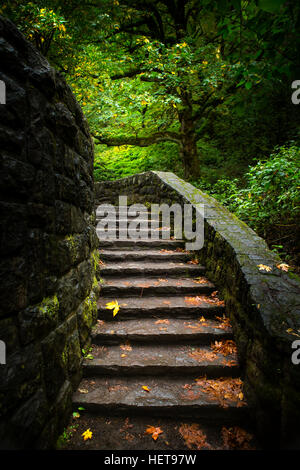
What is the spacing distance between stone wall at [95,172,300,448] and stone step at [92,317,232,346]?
0.22 metres

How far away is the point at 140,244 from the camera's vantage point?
4.01 meters

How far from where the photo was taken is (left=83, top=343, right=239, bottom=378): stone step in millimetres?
2162

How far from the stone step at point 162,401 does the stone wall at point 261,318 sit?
0.73 ft

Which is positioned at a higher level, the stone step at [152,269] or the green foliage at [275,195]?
the green foliage at [275,195]

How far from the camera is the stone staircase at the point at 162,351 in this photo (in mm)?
1909

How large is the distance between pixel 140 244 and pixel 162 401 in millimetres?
2432

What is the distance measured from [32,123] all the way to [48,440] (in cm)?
204

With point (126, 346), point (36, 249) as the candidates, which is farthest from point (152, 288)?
point (36, 249)

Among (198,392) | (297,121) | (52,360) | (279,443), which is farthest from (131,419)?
(297,121)

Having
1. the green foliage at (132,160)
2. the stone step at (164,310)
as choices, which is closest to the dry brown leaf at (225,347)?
the stone step at (164,310)

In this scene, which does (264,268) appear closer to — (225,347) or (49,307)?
(225,347)

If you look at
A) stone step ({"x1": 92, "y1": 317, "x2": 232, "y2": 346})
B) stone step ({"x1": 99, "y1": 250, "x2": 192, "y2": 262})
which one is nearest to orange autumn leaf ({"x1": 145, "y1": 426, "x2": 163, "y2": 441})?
stone step ({"x1": 92, "y1": 317, "x2": 232, "y2": 346})

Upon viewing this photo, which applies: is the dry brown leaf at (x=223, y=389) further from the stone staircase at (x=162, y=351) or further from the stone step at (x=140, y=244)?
the stone step at (x=140, y=244)

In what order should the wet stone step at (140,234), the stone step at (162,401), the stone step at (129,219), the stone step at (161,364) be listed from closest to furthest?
the stone step at (162,401) → the stone step at (161,364) → the wet stone step at (140,234) → the stone step at (129,219)
